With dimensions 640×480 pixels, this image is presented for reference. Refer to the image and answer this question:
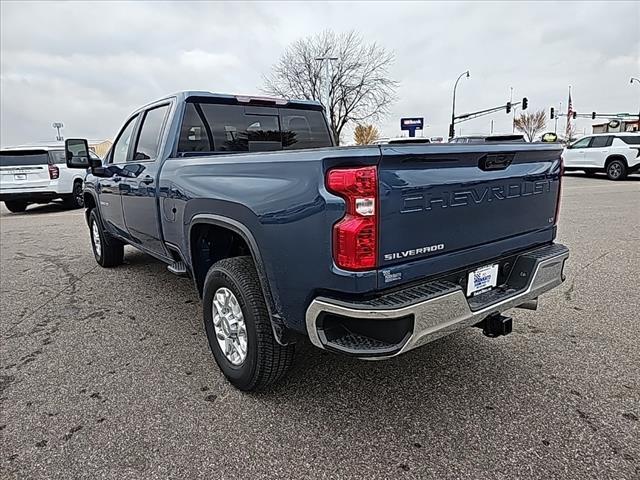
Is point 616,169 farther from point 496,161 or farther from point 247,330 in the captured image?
point 247,330

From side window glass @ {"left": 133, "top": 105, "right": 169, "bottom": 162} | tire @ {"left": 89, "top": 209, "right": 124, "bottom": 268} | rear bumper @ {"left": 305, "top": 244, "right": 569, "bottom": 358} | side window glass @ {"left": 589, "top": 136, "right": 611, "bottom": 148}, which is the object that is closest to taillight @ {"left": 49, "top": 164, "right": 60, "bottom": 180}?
tire @ {"left": 89, "top": 209, "right": 124, "bottom": 268}

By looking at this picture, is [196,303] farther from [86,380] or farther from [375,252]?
[375,252]

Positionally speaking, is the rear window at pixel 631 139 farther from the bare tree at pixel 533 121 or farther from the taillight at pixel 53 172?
the bare tree at pixel 533 121

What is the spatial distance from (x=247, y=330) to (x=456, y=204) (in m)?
1.36

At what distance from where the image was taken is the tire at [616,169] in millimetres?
17688

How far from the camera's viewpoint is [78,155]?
17.8 feet

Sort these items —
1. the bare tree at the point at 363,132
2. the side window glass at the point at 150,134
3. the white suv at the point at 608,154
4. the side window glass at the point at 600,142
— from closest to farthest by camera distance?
the side window glass at the point at 150,134 → the white suv at the point at 608,154 → the side window glass at the point at 600,142 → the bare tree at the point at 363,132

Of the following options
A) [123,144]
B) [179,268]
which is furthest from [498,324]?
[123,144]

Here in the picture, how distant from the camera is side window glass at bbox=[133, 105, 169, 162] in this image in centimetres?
405

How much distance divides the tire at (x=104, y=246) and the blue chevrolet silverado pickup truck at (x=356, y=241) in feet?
8.50

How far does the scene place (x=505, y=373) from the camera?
3086mm

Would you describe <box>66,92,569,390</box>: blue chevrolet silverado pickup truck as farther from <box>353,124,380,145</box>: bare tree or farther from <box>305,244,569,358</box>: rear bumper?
<box>353,124,380,145</box>: bare tree

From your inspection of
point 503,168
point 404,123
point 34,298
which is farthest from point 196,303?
point 404,123

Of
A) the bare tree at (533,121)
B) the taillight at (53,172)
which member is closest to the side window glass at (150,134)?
the taillight at (53,172)
